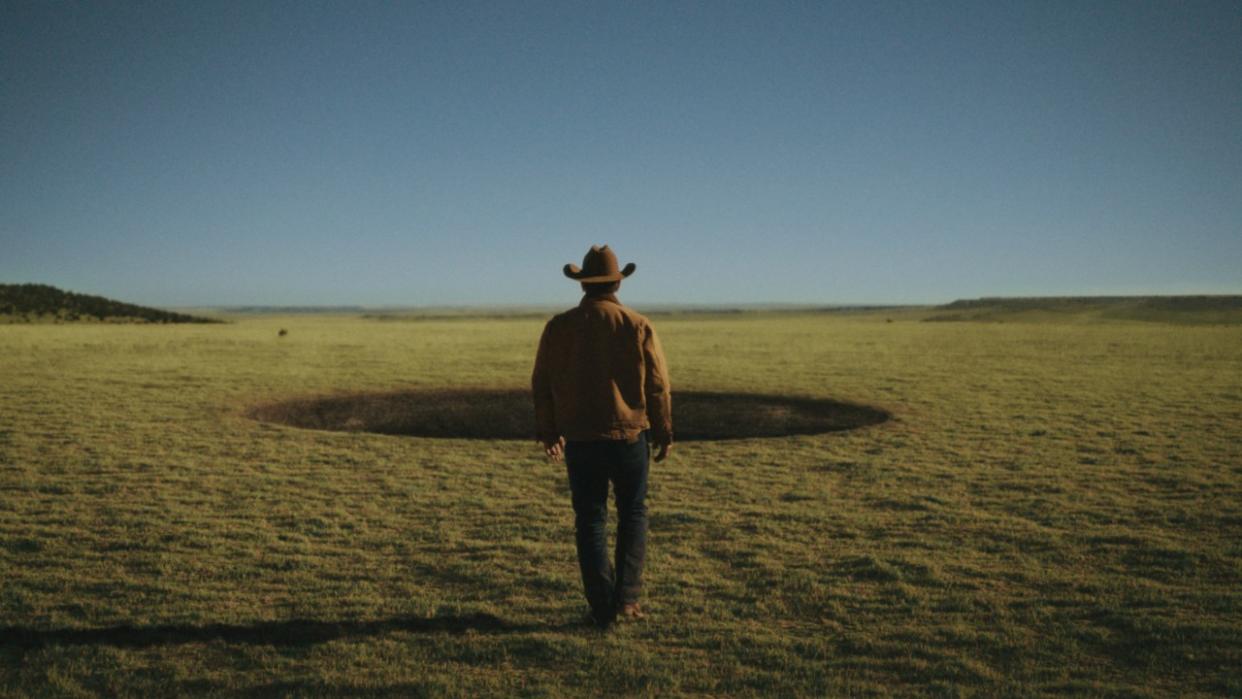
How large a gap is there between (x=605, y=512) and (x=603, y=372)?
0.80 metres

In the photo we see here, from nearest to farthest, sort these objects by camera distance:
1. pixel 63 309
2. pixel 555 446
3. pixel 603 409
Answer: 1. pixel 603 409
2. pixel 555 446
3. pixel 63 309

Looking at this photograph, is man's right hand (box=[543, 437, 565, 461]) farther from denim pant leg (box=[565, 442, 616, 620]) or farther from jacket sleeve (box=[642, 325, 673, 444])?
jacket sleeve (box=[642, 325, 673, 444])

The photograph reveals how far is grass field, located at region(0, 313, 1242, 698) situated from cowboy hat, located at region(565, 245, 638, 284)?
78.9 inches

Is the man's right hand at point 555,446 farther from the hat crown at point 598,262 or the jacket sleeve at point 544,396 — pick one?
the hat crown at point 598,262

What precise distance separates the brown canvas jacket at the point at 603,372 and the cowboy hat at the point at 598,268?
0.12 metres

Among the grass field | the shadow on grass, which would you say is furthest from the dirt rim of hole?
the shadow on grass

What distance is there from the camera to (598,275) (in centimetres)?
461

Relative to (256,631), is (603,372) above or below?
above

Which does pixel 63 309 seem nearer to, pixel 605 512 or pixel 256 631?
pixel 256 631

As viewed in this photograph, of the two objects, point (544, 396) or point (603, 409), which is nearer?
point (603, 409)

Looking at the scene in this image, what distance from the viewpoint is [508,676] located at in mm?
4008

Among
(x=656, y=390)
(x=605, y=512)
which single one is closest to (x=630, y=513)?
(x=605, y=512)

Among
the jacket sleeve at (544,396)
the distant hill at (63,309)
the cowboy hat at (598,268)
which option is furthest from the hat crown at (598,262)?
the distant hill at (63,309)

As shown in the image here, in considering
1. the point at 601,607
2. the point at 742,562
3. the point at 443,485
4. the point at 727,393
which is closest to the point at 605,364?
the point at 601,607
